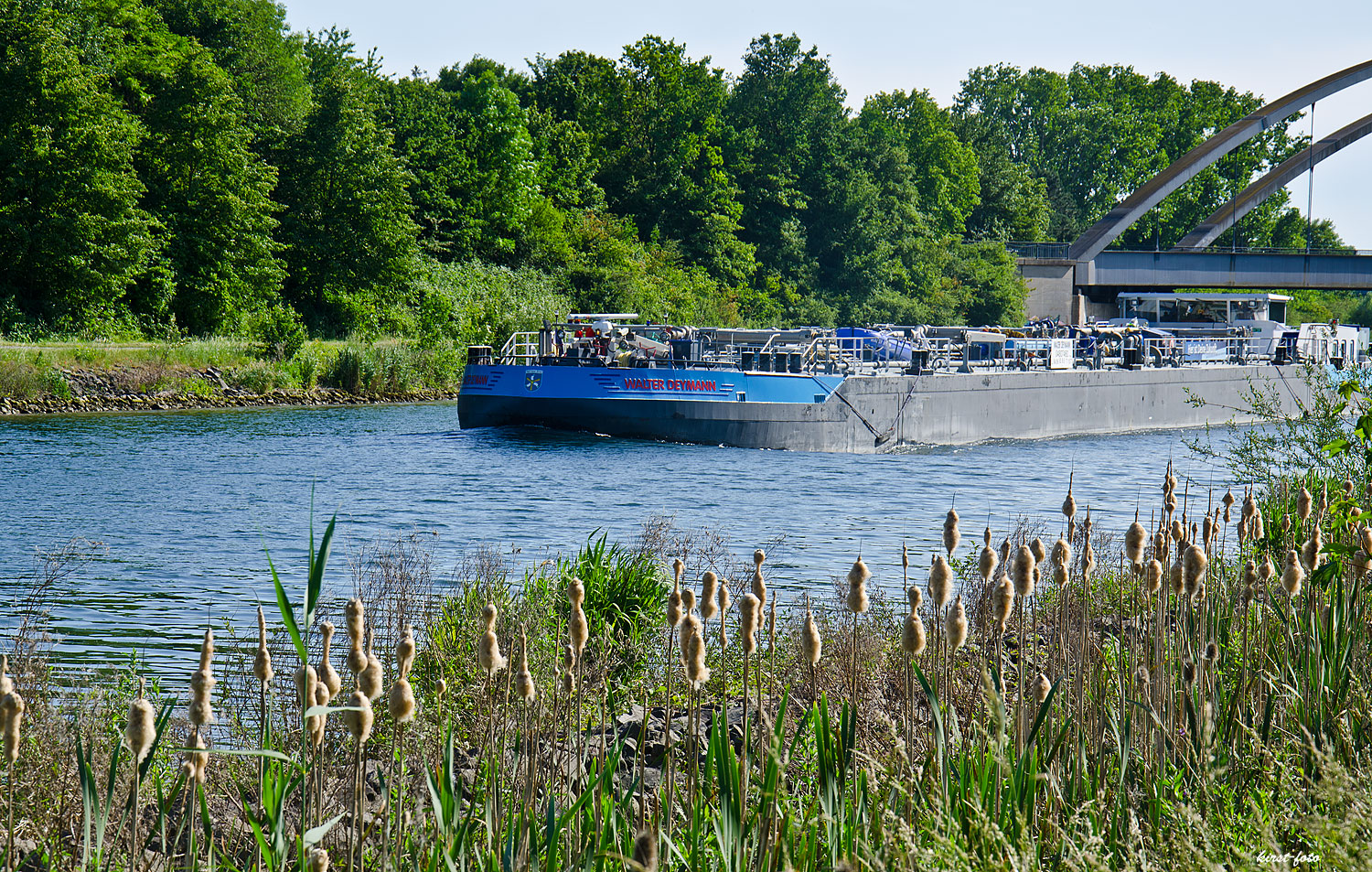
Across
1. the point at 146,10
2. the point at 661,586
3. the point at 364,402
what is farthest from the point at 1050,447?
the point at 146,10

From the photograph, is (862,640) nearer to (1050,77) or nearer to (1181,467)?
(1181,467)

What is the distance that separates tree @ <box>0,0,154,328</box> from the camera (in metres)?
39.9

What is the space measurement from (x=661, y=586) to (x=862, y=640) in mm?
1748

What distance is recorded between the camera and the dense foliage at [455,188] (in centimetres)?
4116

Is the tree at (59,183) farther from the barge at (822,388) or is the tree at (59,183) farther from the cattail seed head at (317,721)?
the cattail seed head at (317,721)

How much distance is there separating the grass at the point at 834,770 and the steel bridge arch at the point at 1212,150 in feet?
203

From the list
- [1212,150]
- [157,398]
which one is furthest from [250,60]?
[1212,150]

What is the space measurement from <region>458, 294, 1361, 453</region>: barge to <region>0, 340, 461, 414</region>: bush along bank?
32.9 ft

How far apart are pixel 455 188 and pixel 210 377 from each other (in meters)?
23.4

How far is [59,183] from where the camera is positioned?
40.4 meters

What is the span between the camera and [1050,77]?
378ft

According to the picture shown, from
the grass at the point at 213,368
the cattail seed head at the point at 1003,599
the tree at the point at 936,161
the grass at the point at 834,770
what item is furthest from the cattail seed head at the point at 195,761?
the tree at the point at 936,161

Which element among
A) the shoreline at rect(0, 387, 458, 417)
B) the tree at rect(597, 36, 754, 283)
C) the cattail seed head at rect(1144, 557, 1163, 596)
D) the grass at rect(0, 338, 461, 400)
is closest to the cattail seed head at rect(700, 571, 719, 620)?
the cattail seed head at rect(1144, 557, 1163, 596)

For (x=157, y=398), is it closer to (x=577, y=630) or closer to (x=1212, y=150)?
(x=577, y=630)
